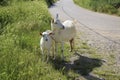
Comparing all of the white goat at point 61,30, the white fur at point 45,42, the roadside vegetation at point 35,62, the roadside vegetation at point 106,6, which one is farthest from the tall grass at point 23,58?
the roadside vegetation at point 106,6

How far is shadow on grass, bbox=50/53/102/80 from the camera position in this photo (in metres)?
8.91

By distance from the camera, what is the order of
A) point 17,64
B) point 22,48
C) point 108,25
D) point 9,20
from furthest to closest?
point 108,25, point 9,20, point 22,48, point 17,64

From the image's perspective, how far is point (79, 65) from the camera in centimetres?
988

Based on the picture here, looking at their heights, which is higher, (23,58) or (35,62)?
(23,58)

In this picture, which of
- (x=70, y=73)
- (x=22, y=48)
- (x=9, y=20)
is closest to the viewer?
(x=70, y=73)

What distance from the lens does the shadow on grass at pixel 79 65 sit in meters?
8.91

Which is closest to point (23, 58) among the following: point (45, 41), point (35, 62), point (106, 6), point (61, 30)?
point (35, 62)

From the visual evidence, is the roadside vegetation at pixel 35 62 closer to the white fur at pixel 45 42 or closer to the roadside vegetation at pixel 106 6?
the white fur at pixel 45 42

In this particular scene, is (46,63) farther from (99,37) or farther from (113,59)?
(99,37)

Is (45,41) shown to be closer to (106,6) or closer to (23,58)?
(23,58)

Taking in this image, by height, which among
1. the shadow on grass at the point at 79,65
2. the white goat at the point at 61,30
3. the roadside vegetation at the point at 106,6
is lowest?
the roadside vegetation at the point at 106,6

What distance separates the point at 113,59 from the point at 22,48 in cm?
296

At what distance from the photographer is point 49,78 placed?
783 cm

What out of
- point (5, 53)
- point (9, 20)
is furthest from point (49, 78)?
point (9, 20)
